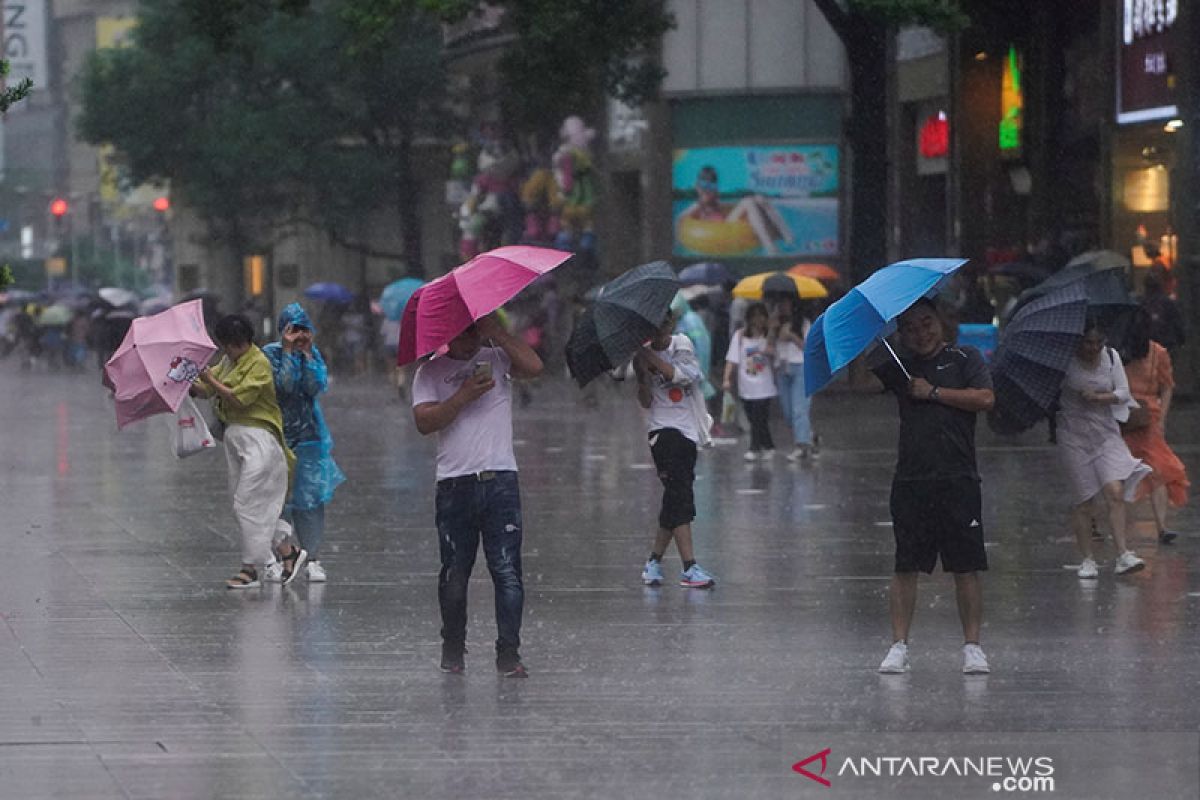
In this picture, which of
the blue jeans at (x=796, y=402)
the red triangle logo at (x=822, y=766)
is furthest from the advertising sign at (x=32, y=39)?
the red triangle logo at (x=822, y=766)

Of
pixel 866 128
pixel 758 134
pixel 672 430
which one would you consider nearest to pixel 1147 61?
pixel 866 128

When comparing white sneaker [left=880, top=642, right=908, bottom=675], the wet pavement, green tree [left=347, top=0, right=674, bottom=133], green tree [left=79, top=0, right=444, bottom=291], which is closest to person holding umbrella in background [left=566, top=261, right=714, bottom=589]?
the wet pavement

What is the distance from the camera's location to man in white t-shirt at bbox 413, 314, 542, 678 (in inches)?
405

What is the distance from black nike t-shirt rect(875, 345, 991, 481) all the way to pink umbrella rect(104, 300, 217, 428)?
15.1 ft

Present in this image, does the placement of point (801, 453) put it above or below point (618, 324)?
below

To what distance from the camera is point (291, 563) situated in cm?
1383

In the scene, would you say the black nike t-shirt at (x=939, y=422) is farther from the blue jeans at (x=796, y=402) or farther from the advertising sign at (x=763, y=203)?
the advertising sign at (x=763, y=203)

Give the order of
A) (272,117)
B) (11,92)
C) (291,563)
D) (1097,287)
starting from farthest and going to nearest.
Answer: (272,117), (291,563), (1097,287), (11,92)

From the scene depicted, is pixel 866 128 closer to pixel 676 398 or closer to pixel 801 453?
pixel 801 453

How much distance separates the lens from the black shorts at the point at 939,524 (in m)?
10.2

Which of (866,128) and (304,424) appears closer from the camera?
(304,424)

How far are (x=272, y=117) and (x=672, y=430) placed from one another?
127ft

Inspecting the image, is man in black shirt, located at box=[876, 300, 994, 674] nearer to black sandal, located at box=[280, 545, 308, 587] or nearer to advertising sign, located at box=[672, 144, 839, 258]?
black sandal, located at box=[280, 545, 308, 587]

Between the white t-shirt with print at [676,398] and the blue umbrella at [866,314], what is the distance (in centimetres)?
333
